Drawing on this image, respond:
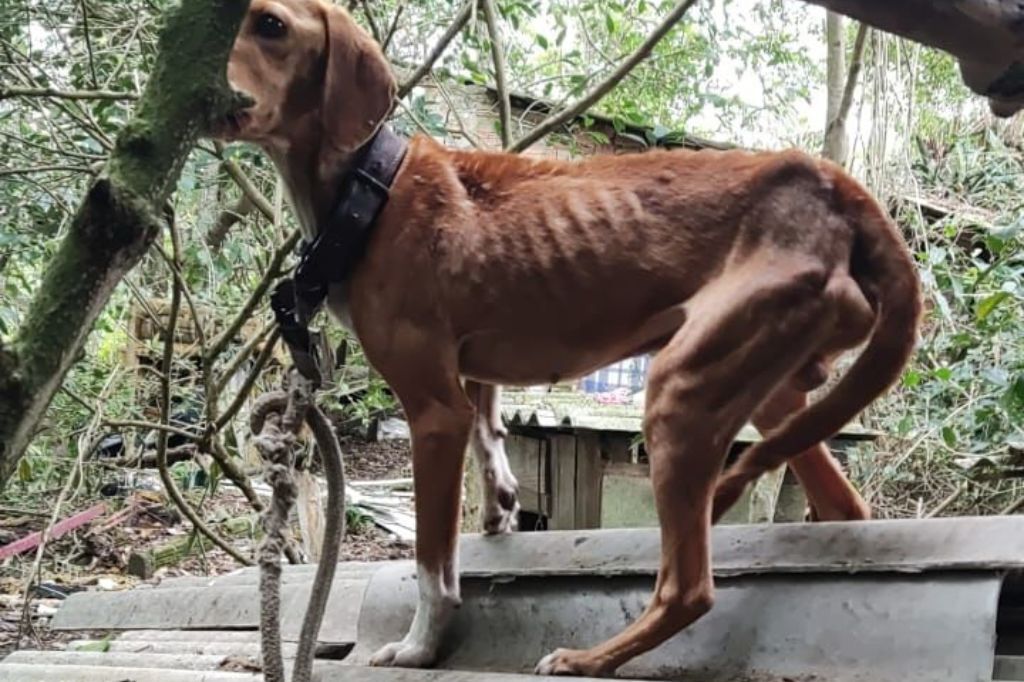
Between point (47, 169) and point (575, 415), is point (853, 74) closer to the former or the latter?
point (575, 415)

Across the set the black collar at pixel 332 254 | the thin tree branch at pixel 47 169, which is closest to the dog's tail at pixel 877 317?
the black collar at pixel 332 254

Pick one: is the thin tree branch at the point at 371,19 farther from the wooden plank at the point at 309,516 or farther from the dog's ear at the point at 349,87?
the wooden plank at the point at 309,516

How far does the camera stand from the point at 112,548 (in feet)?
20.5

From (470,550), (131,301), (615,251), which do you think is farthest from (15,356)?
(131,301)

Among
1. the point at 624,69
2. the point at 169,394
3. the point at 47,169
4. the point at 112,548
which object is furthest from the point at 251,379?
the point at 112,548

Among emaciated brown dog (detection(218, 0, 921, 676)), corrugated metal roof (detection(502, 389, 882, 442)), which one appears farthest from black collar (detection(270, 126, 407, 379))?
corrugated metal roof (detection(502, 389, 882, 442))

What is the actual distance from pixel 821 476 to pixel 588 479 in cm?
198

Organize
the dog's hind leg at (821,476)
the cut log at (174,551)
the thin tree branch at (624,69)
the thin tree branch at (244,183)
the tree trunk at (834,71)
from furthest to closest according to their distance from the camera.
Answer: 1. the cut log at (174,551)
2. the tree trunk at (834,71)
3. the thin tree branch at (244,183)
4. the thin tree branch at (624,69)
5. the dog's hind leg at (821,476)

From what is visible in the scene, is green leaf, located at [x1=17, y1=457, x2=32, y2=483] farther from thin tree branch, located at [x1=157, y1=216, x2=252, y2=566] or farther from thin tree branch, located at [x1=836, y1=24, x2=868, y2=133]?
thin tree branch, located at [x1=836, y1=24, x2=868, y2=133]

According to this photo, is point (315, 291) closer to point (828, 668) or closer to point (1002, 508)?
point (828, 668)

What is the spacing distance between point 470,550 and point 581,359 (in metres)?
0.53

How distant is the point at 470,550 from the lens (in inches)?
88.0

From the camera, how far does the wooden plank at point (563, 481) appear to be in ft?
13.1

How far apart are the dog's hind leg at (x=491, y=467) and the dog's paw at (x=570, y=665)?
546 millimetres
